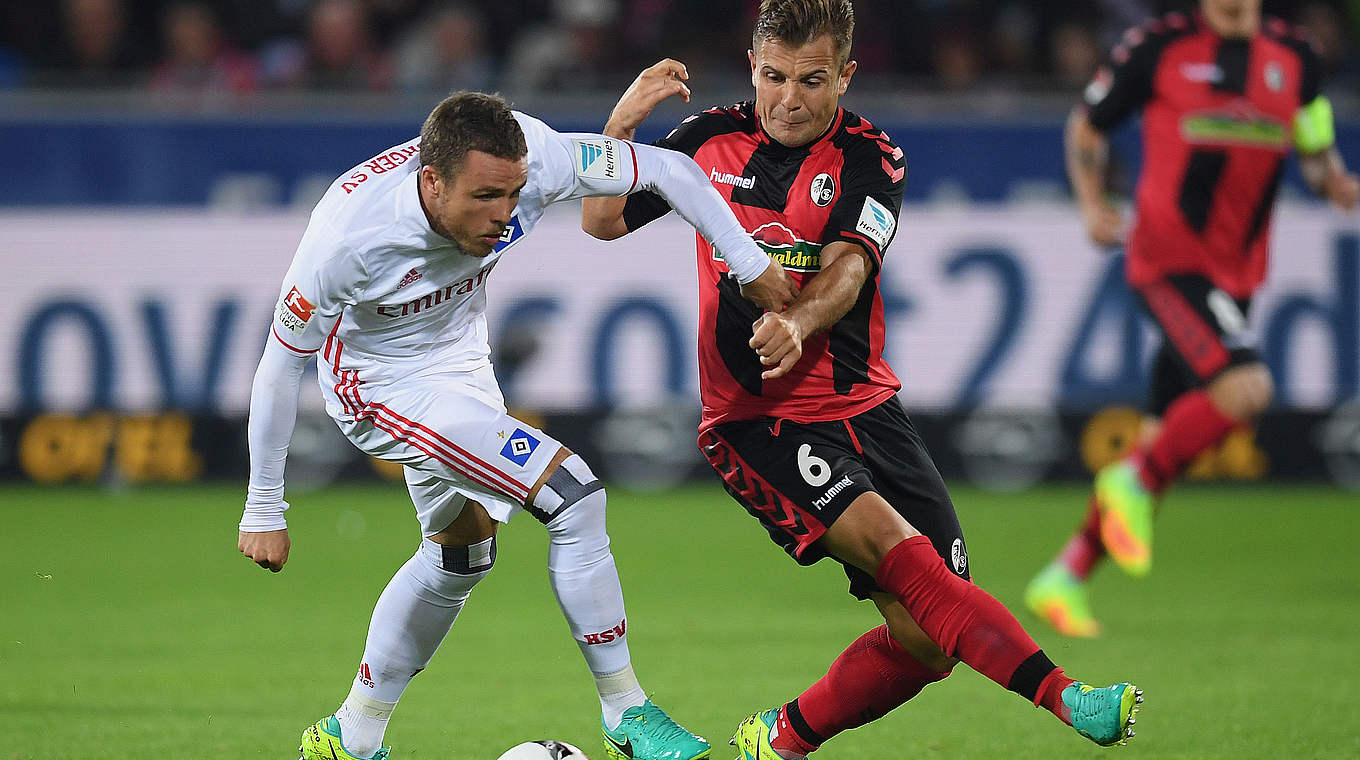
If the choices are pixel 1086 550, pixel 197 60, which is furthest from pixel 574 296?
pixel 1086 550

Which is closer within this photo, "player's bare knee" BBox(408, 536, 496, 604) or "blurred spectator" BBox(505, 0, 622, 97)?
"player's bare knee" BBox(408, 536, 496, 604)

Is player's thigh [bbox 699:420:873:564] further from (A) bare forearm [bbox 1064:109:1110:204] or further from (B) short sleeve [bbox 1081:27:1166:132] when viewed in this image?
(B) short sleeve [bbox 1081:27:1166:132]

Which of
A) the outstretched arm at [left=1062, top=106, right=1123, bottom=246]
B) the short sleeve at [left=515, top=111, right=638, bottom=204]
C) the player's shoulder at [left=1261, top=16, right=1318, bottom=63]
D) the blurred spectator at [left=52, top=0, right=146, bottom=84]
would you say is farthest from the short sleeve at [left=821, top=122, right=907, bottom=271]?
the blurred spectator at [left=52, top=0, right=146, bottom=84]

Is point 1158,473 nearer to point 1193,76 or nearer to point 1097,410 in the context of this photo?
point 1193,76

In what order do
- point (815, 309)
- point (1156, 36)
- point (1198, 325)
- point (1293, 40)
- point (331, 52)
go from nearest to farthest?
1. point (815, 309)
2. point (1198, 325)
3. point (1156, 36)
4. point (1293, 40)
5. point (331, 52)

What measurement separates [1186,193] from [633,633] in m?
3.10

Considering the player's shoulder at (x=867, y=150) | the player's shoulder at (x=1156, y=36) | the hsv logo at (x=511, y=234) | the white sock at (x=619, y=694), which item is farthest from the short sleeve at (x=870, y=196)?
the player's shoulder at (x=1156, y=36)

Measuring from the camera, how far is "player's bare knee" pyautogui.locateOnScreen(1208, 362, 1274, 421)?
693cm

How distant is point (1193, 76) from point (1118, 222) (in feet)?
2.76

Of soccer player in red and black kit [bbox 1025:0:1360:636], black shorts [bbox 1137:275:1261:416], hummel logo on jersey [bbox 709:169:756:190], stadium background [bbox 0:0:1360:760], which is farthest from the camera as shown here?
stadium background [bbox 0:0:1360:760]

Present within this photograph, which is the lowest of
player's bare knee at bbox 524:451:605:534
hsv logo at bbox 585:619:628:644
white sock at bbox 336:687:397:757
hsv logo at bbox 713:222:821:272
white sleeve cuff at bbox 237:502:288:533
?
white sock at bbox 336:687:397:757

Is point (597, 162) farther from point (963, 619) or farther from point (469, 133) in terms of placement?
point (963, 619)

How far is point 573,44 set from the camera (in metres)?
13.0

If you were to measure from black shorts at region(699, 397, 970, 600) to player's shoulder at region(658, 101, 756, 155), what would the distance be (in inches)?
32.2
